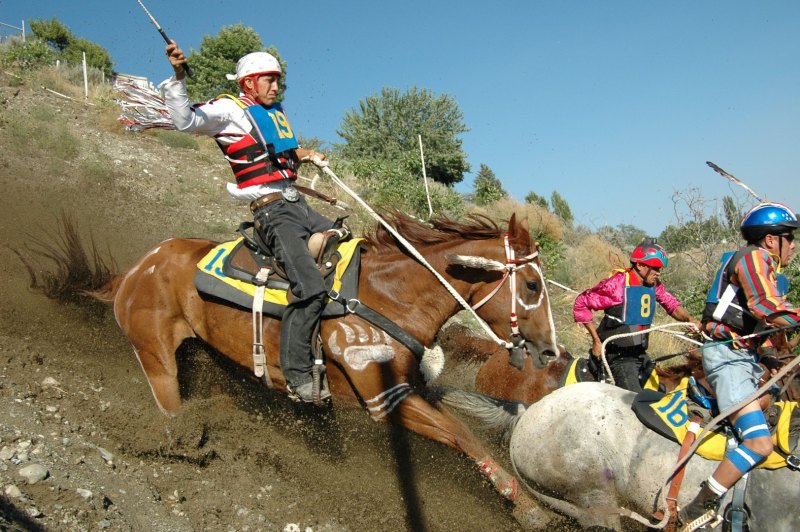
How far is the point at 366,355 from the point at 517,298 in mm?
1276

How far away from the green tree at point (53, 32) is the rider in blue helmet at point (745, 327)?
157 ft

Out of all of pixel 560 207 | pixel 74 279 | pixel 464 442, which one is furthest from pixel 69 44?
pixel 464 442

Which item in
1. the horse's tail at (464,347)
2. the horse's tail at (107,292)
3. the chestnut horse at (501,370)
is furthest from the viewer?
the horse's tail at (464,347)

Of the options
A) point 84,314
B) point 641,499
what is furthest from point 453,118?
point 641,499

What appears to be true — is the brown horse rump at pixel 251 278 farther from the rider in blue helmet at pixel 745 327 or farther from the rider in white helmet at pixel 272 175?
the rider in blue helmet at pixel 745 327

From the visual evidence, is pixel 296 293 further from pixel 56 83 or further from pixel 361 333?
pixel 56 83

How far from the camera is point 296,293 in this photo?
5031 millimetres

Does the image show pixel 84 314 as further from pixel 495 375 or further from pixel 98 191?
pixel 98 191

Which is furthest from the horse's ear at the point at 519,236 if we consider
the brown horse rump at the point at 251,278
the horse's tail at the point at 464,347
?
the horse's tail at the point at 464,347

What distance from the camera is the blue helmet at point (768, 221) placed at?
3.81m

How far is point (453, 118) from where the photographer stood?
35.1 metres

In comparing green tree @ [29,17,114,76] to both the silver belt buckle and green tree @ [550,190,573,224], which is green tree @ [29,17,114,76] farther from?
the silver belt buckle

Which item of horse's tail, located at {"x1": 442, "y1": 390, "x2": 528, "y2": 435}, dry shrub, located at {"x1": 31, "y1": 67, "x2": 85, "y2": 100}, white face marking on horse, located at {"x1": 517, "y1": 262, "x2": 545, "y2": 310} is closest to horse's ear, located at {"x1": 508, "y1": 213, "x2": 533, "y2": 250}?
white face marking on horse, located at {"x1": 517, "y1": 262, "x2": 545, "y2": 310}

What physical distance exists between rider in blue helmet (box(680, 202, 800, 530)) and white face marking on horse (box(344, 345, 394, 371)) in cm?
227
